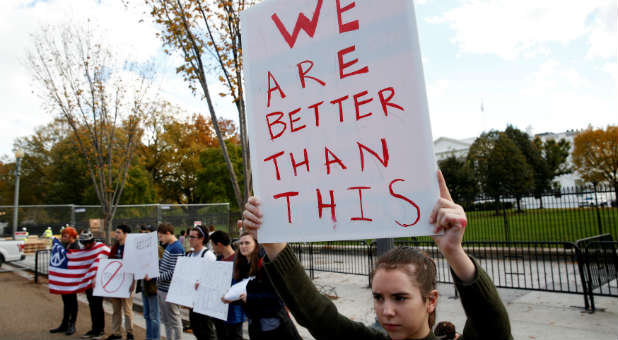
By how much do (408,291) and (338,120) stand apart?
0.73 meters

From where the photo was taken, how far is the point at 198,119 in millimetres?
43719

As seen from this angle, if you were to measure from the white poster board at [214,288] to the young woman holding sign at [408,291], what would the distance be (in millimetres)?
3002

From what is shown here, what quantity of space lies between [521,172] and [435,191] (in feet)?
124

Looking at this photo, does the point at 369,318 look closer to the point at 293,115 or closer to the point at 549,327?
the point at 549,327

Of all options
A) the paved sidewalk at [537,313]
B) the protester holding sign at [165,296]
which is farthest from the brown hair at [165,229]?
the paved sidewalk at [537,313]

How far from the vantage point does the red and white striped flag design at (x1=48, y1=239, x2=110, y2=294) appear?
22.5 feet

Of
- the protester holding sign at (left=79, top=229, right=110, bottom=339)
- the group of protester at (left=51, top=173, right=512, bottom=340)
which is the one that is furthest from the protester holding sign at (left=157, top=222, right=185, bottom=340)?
the group of protester at (left=51, top=173, right=512, bottom=340)

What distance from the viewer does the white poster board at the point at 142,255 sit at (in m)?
5.91

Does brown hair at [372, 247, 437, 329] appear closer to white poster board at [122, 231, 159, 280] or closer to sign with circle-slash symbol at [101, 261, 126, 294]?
white poster board at [122, 231, 159, 280]

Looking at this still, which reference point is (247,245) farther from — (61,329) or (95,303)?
(61,329)

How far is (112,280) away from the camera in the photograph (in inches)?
250

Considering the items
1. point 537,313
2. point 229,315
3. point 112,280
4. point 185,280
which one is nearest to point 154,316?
point 112,280

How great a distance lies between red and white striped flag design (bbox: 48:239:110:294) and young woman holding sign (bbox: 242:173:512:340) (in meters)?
6.13

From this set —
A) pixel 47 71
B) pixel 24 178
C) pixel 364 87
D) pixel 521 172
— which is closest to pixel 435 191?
pixel 364 87
